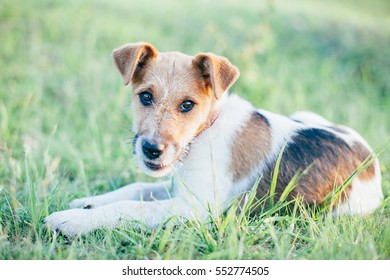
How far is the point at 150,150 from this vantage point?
387 centimetres

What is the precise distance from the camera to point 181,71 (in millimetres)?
4207

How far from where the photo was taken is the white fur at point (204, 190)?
3908 mm

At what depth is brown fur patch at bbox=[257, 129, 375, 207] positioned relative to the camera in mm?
4191

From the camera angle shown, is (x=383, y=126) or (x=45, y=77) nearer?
(x=383, y=126)

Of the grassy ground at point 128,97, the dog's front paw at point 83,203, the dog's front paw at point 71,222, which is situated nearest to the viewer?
the grassy ground at point 128,97

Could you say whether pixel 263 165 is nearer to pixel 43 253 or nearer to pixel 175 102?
pixel 175 102

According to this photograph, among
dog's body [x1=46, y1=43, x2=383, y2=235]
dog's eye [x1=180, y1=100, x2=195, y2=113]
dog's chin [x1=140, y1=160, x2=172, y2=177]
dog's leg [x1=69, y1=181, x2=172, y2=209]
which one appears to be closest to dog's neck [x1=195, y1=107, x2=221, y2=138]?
dog's body [x1=46, y1=43, x2=383, y2=235]

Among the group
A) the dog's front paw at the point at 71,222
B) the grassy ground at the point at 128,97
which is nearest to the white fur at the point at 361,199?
Result: the grassy ground at the point at 128,97

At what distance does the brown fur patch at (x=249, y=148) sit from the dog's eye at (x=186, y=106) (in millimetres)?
521

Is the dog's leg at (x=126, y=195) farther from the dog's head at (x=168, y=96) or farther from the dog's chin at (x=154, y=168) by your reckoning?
the dog's head at (x=168, y=96)

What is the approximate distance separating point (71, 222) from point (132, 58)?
155 cm

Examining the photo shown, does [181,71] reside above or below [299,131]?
above
